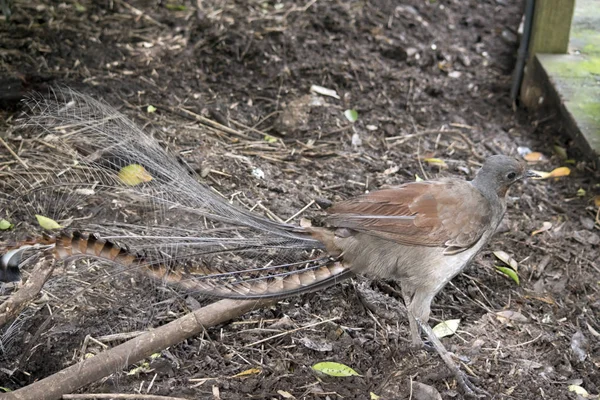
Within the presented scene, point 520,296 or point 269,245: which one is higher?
point 269,245

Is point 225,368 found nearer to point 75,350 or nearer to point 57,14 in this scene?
point 75,350

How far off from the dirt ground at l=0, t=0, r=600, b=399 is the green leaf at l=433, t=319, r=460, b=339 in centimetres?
4

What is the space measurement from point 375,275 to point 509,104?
3044mm

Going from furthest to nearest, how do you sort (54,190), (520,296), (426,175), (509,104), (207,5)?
(207,5) → (509,104) → (426,175) → (520,296) → (54,190)

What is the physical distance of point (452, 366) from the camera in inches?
142

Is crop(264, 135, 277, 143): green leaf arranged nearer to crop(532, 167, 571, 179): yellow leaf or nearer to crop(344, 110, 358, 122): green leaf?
crop(344, 110, 358, 122): green leaf

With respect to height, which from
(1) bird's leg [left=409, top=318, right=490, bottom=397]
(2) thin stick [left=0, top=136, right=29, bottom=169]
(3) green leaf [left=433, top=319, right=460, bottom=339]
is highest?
(2) thin stick [left=0, top=136, right=29, bottom=169]

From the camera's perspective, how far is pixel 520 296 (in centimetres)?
432

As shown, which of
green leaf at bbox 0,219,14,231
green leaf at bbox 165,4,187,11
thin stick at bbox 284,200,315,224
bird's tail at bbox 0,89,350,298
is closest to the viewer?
bird's tail at bbox 0,89,350,298

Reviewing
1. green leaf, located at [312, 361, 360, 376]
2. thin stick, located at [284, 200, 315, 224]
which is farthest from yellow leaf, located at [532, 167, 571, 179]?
green leaf, located at [312, 361, 360, 376]

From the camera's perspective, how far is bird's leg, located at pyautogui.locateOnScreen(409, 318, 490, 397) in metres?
3.55

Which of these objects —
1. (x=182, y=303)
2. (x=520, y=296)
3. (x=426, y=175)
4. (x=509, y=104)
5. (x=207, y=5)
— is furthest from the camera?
(x=207, y=5)

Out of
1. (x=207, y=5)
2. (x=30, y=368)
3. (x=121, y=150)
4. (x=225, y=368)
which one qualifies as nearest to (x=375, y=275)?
(x=225, y=368)

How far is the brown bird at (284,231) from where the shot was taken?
353cm
